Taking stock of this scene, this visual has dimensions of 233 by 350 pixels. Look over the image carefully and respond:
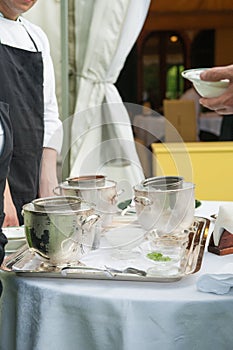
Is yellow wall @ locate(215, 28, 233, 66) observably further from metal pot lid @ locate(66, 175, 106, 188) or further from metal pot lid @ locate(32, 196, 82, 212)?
metal pot lid @ locate(32, 196, 82, 212)

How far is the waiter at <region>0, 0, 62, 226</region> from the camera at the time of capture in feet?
6.64

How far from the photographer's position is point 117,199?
5.23 feet

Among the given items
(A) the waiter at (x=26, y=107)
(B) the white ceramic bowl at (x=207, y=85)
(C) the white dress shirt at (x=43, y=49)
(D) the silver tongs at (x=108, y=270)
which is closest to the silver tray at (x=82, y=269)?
(D) the silver tongs at (x=108, y=270)

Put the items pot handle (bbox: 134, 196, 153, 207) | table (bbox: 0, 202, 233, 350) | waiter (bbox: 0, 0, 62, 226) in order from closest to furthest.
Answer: table (bbox: 0, 202, 233, 350) → pot handle (bbox: 134, 196, 153, 207) → waiter (bbox: 0, 0, 62, 226)

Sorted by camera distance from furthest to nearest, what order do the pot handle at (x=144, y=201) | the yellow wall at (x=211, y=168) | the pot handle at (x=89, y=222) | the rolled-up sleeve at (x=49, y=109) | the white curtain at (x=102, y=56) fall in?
the yellow wall at (x=211, y=168) → the white curtain at (x=102, y=56) → the rolled-up sleeve at (x=49, y=109) → the pot handle at (x=144, y=201) → the pot handle at (x=89, y=222)

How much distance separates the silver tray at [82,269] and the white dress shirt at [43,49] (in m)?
0.70

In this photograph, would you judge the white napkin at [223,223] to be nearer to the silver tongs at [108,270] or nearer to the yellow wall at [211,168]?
the silver tongs at [108,270]

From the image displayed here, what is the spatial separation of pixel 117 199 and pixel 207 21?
7643mm

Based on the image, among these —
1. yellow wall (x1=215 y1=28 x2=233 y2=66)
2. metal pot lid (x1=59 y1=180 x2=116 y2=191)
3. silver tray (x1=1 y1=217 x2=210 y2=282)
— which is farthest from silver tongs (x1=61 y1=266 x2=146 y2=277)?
yellow wall (x1=215 y1=28 x2=233 y2=66)

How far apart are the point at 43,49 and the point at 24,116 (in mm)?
311

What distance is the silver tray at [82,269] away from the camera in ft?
4.30

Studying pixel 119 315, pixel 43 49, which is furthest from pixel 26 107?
pixel 119 315

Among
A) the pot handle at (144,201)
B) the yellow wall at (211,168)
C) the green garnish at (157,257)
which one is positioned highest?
the pot handle at (144,201)

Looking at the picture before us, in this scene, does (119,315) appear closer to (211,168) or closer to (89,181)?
(89,181)
